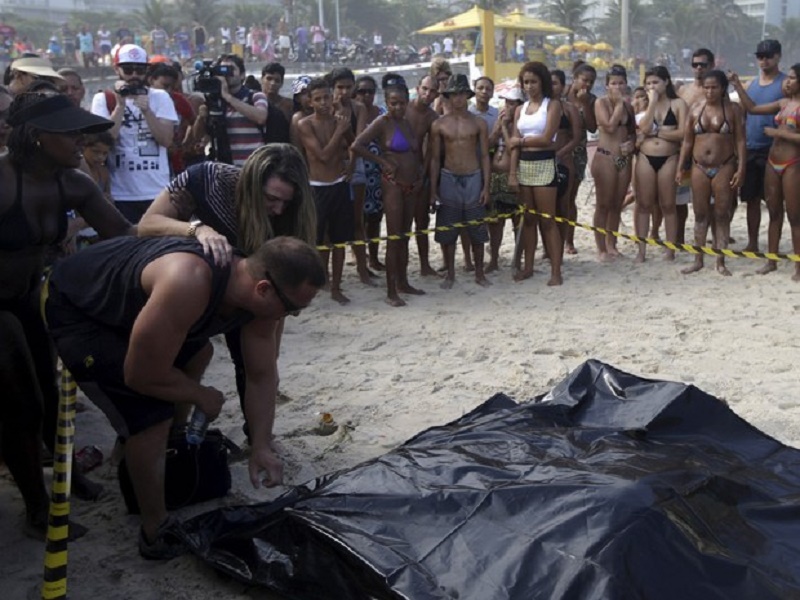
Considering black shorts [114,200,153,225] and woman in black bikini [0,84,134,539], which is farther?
black shorts [114,200,153,225]

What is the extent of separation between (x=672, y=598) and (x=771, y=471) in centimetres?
120

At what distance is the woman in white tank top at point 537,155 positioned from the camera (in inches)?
304

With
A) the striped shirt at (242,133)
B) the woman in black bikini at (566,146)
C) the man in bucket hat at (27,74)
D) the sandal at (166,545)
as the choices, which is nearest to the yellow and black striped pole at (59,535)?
the sandal at (166,545)

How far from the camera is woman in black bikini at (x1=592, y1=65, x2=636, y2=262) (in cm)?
850

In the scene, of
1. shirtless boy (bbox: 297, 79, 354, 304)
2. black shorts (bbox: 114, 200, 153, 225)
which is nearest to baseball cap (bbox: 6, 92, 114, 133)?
black shorts (bbox: 114, 200, 153, 225)

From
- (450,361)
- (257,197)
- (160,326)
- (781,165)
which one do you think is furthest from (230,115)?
(781,165)

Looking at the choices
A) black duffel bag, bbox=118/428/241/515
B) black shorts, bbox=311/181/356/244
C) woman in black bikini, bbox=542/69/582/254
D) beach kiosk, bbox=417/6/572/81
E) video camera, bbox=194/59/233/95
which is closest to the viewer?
black duffel bag, bbox=118/428/241/515

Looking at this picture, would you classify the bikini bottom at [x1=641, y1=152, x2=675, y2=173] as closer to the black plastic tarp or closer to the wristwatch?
the black plastic tarp

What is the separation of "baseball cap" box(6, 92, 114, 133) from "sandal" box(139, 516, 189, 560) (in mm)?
1590

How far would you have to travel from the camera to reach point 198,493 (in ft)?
12.6

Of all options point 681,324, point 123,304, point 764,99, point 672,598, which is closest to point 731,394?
point 681,324

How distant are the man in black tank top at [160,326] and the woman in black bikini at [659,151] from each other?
19.1 ft

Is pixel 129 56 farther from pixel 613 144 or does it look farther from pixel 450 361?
pixel 613 144

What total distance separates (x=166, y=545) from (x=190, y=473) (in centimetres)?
41
